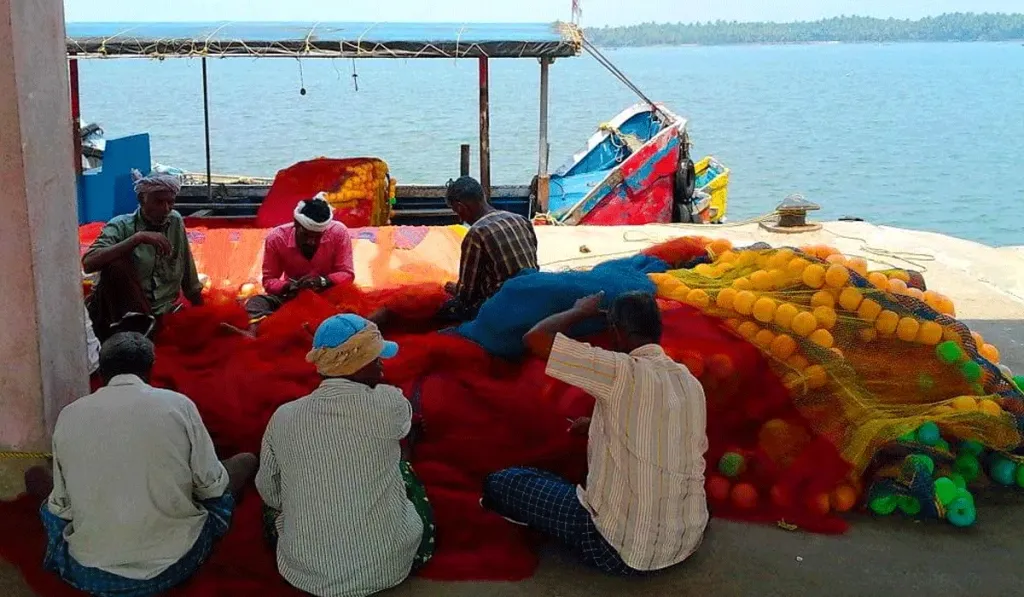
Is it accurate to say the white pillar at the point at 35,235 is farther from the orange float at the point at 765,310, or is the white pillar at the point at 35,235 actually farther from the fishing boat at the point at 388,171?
the fishing boat at the point at 388,171

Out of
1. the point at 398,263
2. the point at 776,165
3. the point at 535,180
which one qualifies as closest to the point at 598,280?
the point at 398,263

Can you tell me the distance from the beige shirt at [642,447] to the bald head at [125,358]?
1.32 meters

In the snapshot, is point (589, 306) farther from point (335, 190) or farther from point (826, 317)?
point (335, 190)

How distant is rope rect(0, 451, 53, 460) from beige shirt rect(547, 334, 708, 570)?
1.99 meters

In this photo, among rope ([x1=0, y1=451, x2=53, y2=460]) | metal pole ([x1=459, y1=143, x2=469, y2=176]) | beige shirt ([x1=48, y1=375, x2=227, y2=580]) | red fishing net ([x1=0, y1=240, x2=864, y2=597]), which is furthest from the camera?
metal pole ([x1=459, y1=143, x2=469, y2=176])

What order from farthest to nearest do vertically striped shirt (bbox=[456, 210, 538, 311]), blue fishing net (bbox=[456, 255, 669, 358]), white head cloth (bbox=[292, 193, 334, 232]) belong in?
white head cloth (bbox=[292, 193, 334, 232]), vertically striped shirt (bbox=[456, 210, 538, 311]), blue fishing net (bbox=[456, 255, 669, 358])

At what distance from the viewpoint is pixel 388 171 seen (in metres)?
12.5

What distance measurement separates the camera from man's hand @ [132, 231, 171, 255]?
5.13 metres

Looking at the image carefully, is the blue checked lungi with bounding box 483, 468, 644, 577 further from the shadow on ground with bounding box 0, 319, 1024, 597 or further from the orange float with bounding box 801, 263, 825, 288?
the orange float with bounding box 801, 263, 825, 288

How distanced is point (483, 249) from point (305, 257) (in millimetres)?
1411

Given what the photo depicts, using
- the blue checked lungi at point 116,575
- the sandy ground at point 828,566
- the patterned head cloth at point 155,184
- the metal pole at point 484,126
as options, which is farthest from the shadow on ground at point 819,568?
the metal pole at point 484,126

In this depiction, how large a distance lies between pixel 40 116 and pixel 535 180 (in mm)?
9353

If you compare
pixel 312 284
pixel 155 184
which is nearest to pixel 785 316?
pixel 312 284

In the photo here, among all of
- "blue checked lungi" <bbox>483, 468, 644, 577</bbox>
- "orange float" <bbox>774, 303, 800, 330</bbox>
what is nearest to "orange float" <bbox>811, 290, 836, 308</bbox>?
"orange float" <bbox>774, 303, 800, 330</bbox>
